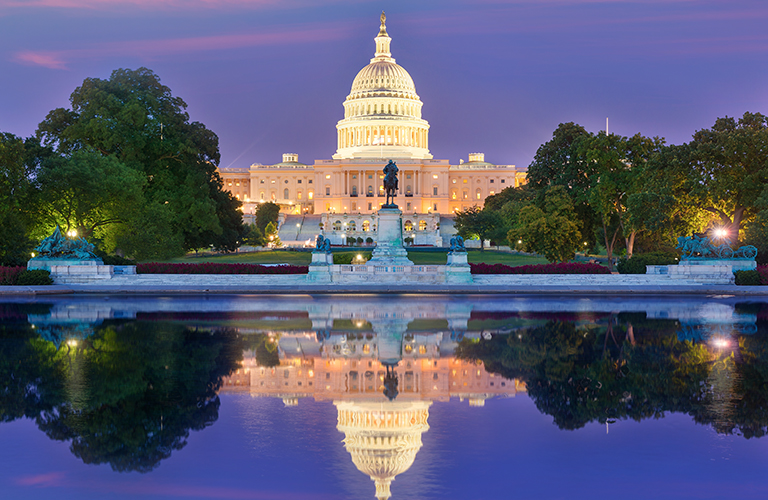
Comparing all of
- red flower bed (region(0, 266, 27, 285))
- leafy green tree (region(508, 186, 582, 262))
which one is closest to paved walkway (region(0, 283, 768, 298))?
red flower bed (region(0, 266, 27, 285))

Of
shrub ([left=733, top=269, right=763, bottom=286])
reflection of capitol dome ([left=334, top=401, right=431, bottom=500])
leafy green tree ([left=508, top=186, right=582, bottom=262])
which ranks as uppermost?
leafy green tree ([left=508, top=186, right=582, bottom=262])

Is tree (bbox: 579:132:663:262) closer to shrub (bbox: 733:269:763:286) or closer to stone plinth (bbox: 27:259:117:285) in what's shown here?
shrub (bbox: 733:269:763:286)

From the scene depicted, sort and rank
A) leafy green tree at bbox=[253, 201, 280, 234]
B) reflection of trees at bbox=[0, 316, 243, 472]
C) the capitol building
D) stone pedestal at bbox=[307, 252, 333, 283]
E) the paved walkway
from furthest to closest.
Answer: the capitol building → leafy green tree at bbox=[253, 201, 280, 234] → stone pedestal at bbox=[307, 252, 333, 283] → the paved walkway → reflection of trees at bbox=[0, 316, 243, 472]

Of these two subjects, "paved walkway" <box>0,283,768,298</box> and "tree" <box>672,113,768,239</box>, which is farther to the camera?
"tree" <box>672,113,768,239</box>

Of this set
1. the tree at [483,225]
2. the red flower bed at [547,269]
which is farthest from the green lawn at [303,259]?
the red flower bed at [547,269]

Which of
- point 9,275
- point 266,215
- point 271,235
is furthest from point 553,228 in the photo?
point 266,215

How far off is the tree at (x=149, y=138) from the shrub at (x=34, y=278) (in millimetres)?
12468

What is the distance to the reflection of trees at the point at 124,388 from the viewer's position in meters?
9.23

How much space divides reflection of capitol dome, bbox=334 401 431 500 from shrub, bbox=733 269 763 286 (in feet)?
92.7

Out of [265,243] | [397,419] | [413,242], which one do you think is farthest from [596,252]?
[397,419]

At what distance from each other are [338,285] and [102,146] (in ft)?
79.9

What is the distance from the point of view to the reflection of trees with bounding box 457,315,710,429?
35.9 feet

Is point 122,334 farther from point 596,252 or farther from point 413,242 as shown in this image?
point 413,242

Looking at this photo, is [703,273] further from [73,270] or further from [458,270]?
[73,270]
